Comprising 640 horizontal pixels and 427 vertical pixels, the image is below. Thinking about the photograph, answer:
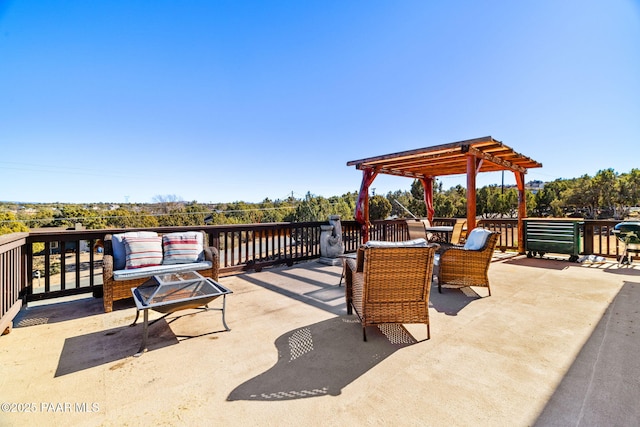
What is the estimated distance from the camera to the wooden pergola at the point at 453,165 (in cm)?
534

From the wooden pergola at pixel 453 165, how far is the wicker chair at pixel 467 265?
2193mm

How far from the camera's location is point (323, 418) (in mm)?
1478

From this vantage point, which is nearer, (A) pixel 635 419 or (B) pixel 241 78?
(A) pixel 635 419

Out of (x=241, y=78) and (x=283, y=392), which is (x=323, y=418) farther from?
(x=241, y=78)

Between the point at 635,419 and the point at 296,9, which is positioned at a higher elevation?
the point at 296,9

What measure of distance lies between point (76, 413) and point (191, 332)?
111 centimetres

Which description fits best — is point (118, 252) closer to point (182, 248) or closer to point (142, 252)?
point (142, 252)

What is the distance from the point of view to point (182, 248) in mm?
3869

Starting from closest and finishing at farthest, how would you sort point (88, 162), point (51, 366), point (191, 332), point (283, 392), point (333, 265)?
point (283, 392) < point (51, 366) < point (191, 332) < point (333, 265) < point (88, 162)

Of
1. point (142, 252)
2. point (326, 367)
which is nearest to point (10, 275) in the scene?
point (142, 252)

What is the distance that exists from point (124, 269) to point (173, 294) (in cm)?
140

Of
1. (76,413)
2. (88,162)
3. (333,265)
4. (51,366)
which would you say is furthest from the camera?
(88,162)

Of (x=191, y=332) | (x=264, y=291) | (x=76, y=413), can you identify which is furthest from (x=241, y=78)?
(x=76, y=413)

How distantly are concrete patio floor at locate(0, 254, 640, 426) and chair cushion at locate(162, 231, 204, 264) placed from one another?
0.79 meters
